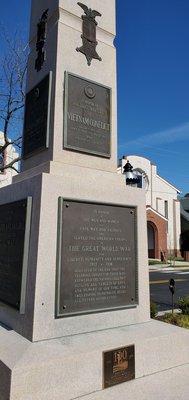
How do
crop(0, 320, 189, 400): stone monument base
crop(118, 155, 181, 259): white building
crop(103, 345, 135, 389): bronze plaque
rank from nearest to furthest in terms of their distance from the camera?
crop(0, 320, 189, 400): stone monument base
crop(103, 345, 135, 389): bronze plaque
crop(118, 155, 181, 259): white building

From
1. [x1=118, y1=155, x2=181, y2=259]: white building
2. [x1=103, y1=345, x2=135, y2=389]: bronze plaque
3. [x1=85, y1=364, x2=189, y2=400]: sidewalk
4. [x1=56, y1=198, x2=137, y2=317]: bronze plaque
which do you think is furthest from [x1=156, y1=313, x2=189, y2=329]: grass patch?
[x1=118, y1=155, x2=181, y2=259]: white building

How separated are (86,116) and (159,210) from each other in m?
35.6

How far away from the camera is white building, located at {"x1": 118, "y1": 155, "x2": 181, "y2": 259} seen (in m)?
35.5

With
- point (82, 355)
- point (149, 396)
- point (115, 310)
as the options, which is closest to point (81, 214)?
point (115, 310)

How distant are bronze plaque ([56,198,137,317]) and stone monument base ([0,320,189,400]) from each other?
1.14ft

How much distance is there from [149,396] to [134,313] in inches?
46.6

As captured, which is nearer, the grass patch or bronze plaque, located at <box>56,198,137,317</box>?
bronze plaque, located at <box>56,198,137,317</box>

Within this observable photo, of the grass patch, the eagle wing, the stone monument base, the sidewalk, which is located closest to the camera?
the stone monument base

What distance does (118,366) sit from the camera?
3268 millimetres

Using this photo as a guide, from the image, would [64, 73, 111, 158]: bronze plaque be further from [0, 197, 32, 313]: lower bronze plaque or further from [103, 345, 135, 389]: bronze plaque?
[103, 345, 135, 389]: bronze plaque

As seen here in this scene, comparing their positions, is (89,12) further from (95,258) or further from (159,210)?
(159,210)

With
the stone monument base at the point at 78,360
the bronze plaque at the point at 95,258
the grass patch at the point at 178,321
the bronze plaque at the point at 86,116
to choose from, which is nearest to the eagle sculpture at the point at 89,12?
the bronze plaque at the point at 86,116

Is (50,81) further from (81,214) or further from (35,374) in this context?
(35,374)

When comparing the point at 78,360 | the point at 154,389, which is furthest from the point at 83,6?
the point at 154,389
